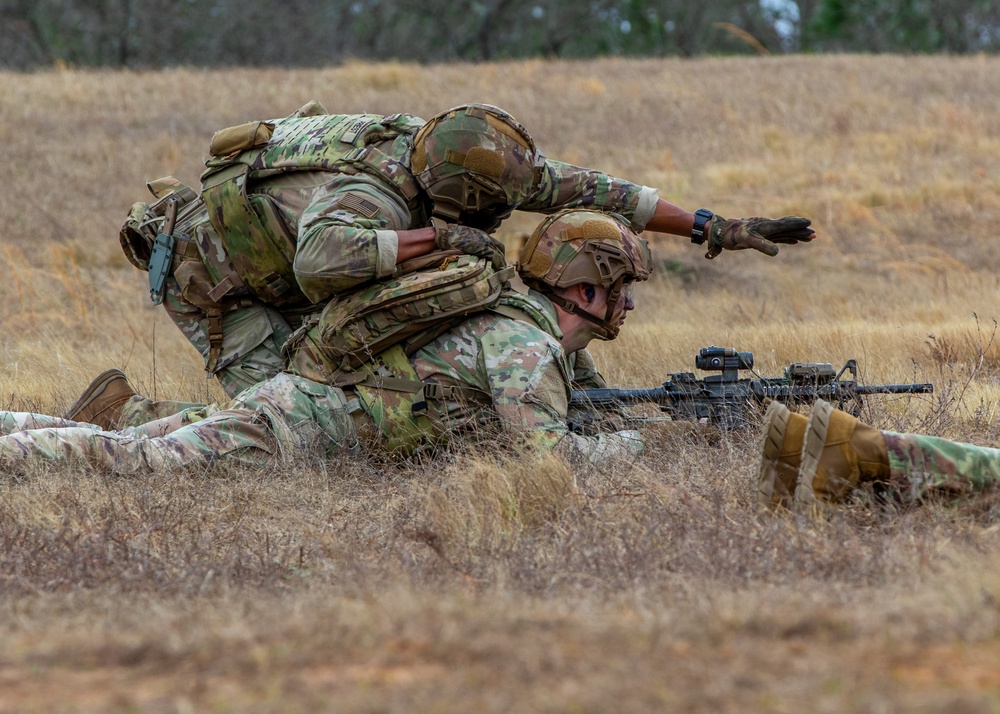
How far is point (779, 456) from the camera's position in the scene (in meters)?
4.21

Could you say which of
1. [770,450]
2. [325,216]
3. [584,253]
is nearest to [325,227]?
[325,216]

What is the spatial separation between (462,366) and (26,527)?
190 centimetres

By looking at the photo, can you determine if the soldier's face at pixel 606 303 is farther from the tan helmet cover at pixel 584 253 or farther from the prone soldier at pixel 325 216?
the prone soldier at pixel 325 216

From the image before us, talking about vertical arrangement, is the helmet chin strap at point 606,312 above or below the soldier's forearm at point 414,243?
below

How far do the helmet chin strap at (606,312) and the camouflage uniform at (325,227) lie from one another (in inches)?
23.4

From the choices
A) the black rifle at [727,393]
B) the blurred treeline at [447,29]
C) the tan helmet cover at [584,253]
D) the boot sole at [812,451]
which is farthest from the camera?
the blurred treeline at [447,29]

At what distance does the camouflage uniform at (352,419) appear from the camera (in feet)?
16.5

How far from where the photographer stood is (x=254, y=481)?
496 cm

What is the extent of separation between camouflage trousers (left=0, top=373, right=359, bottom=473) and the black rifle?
3.70 ft

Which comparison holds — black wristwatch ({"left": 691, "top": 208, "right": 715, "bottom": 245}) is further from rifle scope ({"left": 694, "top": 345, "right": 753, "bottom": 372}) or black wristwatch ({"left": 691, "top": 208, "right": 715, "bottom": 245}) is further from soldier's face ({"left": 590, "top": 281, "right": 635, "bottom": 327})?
rifle scope ({"left": 694, "top": 345, "right": 753, "bottom": 372})

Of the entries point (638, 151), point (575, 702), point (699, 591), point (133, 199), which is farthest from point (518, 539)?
point (638, 151)

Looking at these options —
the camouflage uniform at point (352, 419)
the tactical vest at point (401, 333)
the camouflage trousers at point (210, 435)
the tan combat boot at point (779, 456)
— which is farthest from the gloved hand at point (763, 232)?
the camouflage trousers at point (210, 435)

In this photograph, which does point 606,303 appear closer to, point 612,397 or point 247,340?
point 612,397

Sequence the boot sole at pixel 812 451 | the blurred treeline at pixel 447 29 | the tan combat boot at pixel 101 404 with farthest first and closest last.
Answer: the blurred treeline at pixel 447 29
the tan combat boot at pixel 101 404
the boot sole at pixel 812 451
